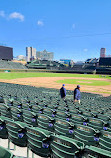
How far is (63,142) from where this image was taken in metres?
2.81

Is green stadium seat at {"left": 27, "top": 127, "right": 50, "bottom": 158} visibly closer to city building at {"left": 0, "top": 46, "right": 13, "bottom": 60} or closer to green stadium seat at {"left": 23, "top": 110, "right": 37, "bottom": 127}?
green stadium seat at {"left": 23, "top": 110, "right": 37, "bottom": 127}

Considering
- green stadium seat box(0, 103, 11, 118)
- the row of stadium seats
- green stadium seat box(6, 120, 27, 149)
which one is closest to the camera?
the row of stadium seats

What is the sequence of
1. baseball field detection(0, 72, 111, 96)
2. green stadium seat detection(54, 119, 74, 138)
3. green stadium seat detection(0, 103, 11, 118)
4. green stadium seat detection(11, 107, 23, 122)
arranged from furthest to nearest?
baseball field detection(0, 72, 111, 96), green stadium seat detection(0, 103, 11, 118), green stadium seat detection(11, 107, 23, 122), green stadium seat detection(54, 119, 74, 138)

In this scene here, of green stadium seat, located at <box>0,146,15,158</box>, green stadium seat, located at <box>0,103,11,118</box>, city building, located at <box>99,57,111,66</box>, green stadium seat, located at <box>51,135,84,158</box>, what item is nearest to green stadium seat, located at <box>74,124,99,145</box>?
green stadium seat, located at <box>51,135,84,158</box>

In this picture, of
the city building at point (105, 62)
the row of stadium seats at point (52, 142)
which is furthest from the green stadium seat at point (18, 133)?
the city building at point (105, 62)

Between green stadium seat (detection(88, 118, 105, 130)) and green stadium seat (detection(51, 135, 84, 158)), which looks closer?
green stadium seat (detection(51, 135, 84, 158))

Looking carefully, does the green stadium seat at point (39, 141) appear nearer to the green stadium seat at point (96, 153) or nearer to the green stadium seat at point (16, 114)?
the green stadium seat at point (96, 153)

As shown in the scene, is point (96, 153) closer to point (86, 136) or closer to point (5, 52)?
point (86, 136)

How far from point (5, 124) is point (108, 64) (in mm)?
97658

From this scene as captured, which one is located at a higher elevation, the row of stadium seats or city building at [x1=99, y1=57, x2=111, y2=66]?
city building at [x1=99, y1=57, x2=111, y2=66]

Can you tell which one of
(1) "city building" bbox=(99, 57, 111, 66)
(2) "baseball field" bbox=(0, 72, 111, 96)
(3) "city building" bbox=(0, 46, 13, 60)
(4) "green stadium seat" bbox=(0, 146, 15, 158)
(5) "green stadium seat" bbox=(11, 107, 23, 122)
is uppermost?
(3) "city building" bbox=(0, 46, 13, 60)

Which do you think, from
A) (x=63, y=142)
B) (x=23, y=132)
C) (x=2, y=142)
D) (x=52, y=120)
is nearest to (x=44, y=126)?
(x=52, y=120)

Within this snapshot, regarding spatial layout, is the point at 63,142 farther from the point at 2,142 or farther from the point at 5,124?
the point at 2,142

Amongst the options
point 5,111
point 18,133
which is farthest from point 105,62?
point 18,133
